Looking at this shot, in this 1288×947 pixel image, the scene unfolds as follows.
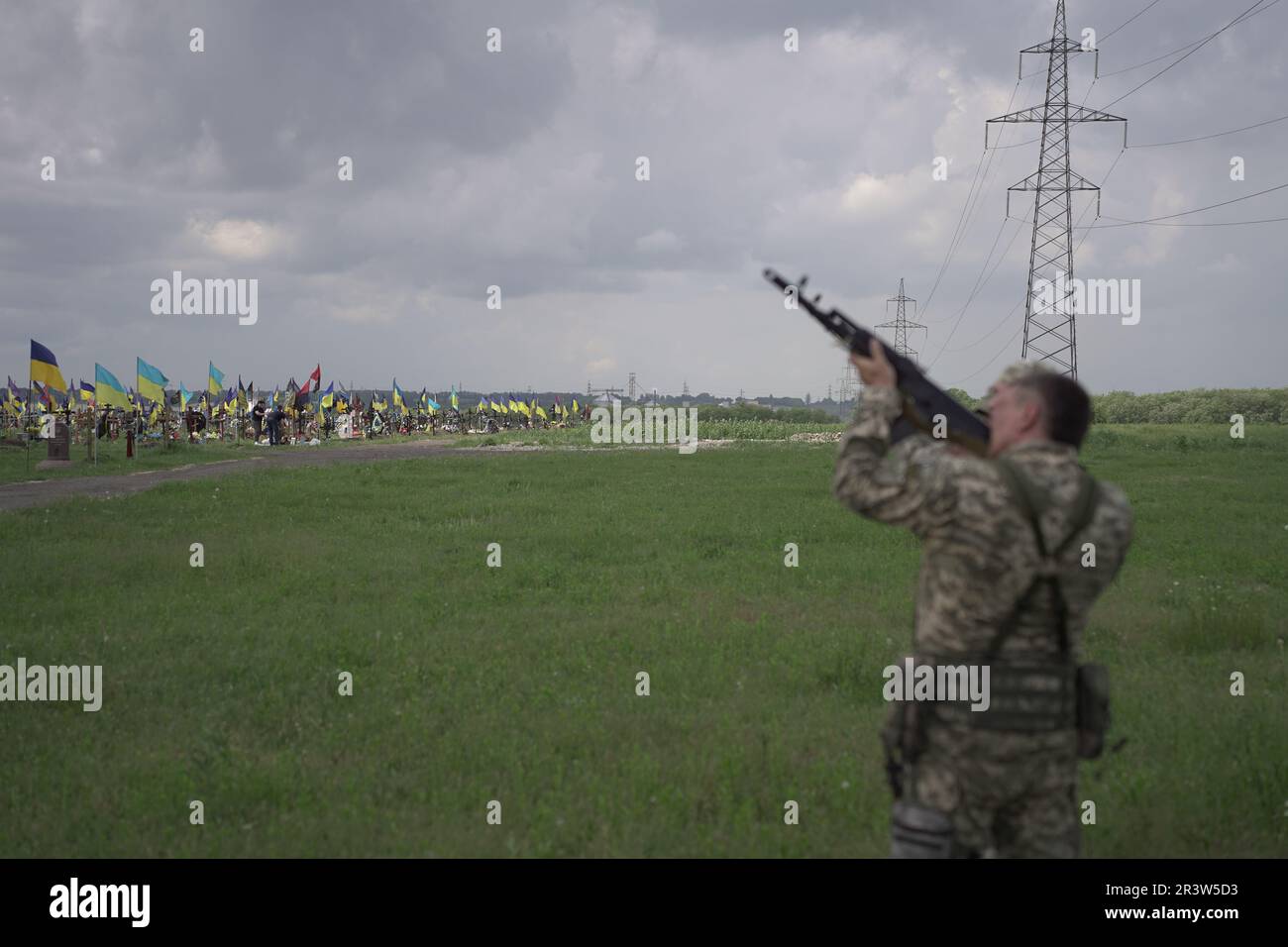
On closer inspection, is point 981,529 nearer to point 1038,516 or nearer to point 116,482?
point 1038,516

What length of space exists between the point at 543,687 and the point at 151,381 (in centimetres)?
3519

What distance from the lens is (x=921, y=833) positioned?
12.0 ft

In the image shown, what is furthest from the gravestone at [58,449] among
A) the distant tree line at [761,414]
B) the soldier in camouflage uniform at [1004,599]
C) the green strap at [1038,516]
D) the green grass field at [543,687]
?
the distant tree line at [761,414]

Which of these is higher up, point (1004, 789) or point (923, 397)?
point (923, 397)

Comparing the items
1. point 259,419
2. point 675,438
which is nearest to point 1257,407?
point 675,438

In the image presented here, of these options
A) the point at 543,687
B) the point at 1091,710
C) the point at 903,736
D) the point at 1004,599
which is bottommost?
the point at 543,687

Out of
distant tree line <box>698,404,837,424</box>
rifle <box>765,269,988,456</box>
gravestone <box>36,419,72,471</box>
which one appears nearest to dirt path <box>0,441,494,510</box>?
gravestone <box>36,419,72,471</box>

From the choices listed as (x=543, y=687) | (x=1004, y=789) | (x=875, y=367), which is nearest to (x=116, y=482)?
(x=543, y=687)

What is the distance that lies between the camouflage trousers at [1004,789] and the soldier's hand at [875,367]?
142 cm

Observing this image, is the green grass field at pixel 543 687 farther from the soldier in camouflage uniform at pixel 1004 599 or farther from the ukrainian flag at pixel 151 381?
the ukrainian flag at pixel 151 381

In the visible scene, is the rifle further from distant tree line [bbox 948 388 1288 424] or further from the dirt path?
distant tree line [bbox 948 388 1288 424]

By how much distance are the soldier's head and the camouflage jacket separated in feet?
0.20
